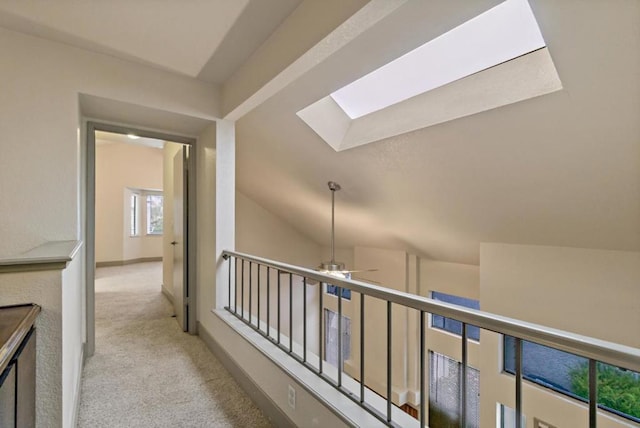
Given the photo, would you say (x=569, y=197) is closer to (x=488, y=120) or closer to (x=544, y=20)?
(x=488, y=120)

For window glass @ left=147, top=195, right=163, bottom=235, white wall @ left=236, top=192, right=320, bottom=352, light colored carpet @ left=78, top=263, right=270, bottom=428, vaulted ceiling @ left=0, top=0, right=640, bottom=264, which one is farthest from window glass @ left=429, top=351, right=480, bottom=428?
window glass @ left=147, top=195, right=163, bottom=235

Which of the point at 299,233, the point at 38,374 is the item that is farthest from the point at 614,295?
the point at 299,233

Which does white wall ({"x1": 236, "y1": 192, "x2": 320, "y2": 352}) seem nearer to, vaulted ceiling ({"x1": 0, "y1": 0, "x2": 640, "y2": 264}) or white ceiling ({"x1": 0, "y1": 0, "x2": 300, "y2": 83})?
vaulted ceiling ({"x1": 0, "y1": 0, "x2": 640, "y2": 264})

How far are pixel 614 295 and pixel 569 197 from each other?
3.09 feet

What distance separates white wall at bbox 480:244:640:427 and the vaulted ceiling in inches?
6.3

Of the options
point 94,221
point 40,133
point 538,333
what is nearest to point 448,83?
point 538,333

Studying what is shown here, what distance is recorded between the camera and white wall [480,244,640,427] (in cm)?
241

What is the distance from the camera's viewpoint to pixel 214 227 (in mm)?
2803

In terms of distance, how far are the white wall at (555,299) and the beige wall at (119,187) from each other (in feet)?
26.7

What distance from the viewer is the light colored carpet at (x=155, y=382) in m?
1.91

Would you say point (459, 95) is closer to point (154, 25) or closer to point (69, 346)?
point (154, 25)

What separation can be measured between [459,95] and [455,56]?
25 centimetres

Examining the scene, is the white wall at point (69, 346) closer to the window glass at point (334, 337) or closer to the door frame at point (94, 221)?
the door frame at point (94, 221)

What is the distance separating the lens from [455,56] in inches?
82.7
